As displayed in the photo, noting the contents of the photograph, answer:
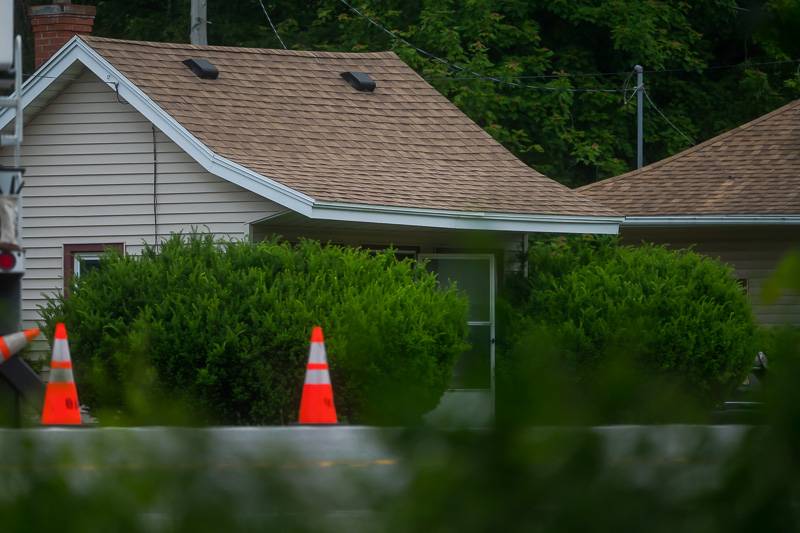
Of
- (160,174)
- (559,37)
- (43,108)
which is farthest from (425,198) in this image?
(559,37)

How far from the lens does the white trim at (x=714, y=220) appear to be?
19.8 meters

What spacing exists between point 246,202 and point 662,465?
14.0 m

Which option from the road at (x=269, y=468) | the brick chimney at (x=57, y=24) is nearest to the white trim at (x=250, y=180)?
the brick chimney at (x=57, y=24)

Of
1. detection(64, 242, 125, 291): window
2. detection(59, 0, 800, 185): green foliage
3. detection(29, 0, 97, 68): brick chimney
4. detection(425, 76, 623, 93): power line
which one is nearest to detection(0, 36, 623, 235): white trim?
detection(64, 242, 125, 291): window

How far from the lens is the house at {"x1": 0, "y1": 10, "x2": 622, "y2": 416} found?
15.7 meters

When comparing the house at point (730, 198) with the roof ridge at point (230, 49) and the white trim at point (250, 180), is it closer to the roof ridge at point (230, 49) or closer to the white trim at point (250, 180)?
the white trim at point (250, 180)

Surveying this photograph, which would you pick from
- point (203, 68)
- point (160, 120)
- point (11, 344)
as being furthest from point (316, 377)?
point (203, 68)

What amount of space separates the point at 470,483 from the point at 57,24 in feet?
59.2

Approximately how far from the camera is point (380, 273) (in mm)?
13945

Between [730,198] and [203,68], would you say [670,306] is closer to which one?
[730,198]

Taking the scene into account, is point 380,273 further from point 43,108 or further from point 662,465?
point 662,465

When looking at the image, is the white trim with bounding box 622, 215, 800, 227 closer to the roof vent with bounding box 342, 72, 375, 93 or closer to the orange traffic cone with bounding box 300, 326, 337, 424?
the roof vent with bounding box 342, 72, 375, 93

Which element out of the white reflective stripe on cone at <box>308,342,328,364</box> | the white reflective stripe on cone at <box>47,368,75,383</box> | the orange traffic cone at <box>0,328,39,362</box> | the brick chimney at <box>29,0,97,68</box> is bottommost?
the white reflective stripe on cone at <box>308,342,328,364</box>

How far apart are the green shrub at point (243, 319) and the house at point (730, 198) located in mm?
7550
